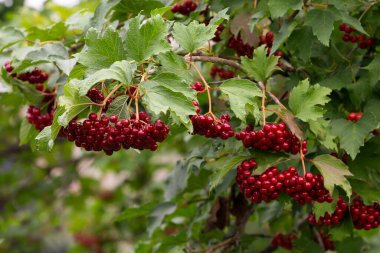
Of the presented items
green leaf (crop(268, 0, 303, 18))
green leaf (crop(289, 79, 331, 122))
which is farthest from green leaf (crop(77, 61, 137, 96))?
green leaf (crop(268, 0, 303, 18))

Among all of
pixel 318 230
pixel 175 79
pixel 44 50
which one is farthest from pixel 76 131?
pixel 318 230

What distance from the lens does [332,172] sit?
77.2 inches

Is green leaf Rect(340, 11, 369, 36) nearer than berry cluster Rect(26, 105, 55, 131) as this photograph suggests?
Yes

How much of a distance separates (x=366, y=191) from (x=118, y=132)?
0.97 m

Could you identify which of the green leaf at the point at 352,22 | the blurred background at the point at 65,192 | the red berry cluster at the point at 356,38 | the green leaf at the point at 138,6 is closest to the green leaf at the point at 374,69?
the green leaf at the point at 352,22

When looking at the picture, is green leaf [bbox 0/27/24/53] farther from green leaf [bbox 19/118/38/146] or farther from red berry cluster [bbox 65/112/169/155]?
red berry cluster [bbox 65/112/169/155]

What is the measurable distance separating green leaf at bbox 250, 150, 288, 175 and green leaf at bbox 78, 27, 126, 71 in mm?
543

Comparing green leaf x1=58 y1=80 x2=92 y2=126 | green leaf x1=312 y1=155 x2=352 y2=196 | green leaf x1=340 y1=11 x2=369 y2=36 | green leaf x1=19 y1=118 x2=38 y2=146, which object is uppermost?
green leaf x1=340 y1=11 x2=369 y2=36

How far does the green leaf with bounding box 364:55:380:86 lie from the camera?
229cm

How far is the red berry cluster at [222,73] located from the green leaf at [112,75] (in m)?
1.04

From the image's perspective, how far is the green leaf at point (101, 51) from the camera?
190 cm

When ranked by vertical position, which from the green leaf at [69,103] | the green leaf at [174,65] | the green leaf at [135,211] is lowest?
the green leaf at [135,211]

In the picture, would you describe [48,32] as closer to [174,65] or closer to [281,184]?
[174,65]

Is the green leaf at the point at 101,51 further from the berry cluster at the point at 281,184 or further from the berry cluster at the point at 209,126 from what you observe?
the berry cluster at the point at 281,184
